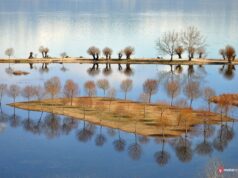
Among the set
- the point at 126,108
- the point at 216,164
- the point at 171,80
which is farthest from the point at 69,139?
the point at 171,80

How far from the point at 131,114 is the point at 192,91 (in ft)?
35.4

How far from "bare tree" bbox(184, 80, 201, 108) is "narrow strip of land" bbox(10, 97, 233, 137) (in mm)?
5120

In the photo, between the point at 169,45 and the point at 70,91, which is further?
the point at 169,45

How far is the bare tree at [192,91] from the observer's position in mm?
57188

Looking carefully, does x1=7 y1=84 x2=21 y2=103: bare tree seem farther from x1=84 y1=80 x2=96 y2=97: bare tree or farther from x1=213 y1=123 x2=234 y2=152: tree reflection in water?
x1=213 y1=123 x2=234 y2=152: tree reflection in water

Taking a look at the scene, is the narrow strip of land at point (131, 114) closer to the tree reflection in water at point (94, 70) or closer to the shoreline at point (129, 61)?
the tree reflection in water at point (94, 70)

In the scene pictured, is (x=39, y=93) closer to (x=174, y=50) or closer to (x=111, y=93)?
(x=111, y=93)

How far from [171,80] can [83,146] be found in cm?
2784

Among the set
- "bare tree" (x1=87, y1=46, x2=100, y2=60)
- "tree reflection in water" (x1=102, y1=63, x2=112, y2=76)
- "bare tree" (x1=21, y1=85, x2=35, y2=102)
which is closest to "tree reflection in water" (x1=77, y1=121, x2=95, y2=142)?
"bare tree" (x1=21, y1=85, x2=35, y2=102)

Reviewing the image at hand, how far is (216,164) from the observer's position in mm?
37812

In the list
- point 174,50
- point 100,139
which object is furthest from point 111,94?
point 174,50

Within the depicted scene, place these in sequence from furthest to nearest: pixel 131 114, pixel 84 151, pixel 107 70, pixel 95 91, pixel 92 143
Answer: pixel 107 70
pixel 95 91
pixel 131 114
pixel 92 143
pixel 84 151

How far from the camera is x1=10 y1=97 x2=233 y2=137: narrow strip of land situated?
46156mm

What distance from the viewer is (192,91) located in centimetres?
5828
